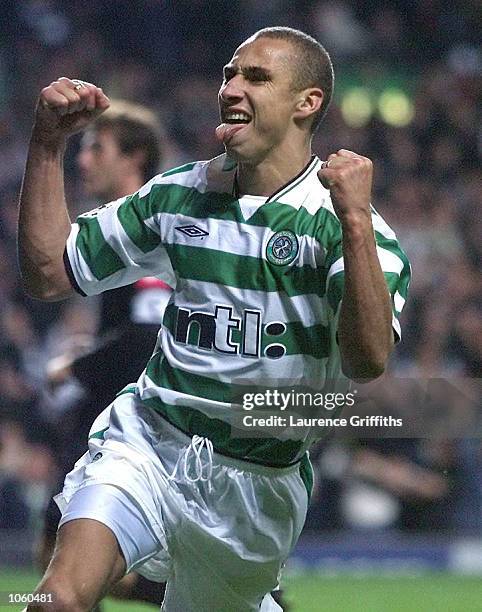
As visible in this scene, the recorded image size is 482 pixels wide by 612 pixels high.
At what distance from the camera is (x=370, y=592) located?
10.1 metres

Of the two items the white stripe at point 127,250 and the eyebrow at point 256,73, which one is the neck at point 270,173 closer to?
the eyebrow at point 256,73

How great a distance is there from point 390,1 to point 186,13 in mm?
2078

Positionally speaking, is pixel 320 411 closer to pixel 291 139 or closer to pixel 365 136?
pixel 291 139

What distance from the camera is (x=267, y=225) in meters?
4.38

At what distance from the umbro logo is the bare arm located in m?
0.57

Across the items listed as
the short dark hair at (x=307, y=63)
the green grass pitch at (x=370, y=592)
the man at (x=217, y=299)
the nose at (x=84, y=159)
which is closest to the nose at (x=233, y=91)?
the man at (x=217, y=299)

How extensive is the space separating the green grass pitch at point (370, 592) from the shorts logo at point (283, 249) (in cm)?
463

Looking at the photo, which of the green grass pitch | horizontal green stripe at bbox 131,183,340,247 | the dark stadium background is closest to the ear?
horizontal green stripe at bbox 131,183,340,247

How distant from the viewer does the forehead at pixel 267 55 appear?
4406 millimetres

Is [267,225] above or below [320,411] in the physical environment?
above

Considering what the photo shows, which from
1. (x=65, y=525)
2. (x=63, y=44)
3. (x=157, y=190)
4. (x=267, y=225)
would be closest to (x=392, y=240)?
(x=267, y=225)

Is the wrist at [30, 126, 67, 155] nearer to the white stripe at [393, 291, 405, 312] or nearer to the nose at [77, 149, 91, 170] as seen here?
the white stripe at [393, 291, 405, 312]

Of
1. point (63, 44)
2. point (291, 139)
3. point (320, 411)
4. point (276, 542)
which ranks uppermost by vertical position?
point (63, 44)

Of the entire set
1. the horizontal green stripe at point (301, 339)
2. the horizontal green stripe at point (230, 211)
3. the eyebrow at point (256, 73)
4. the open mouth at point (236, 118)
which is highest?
the eyebrow at point (256, 73)
